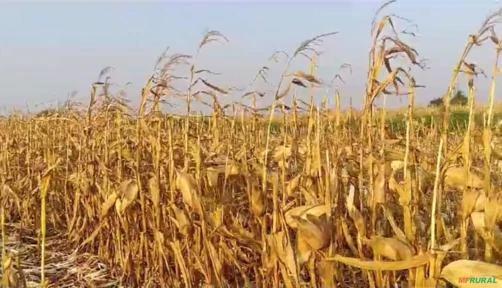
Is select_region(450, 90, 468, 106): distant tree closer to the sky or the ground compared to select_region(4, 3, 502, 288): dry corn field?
closer to the sky

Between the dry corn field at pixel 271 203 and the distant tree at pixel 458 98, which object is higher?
the distant tree at pixel 458 98

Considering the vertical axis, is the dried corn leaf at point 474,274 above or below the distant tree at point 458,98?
below

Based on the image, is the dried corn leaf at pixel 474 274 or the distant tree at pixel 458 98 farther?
the distant tree at pixel 458 98

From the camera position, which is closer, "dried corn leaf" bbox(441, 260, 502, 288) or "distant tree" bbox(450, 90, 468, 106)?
"dried corn leaf" bbox(441, 260, 502, 288)

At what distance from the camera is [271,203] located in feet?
6.64

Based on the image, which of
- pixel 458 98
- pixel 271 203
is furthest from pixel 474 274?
pixel 458 98

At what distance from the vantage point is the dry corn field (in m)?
1.38

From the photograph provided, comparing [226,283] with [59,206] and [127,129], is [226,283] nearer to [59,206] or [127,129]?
[127,129]

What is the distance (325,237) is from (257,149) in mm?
1140

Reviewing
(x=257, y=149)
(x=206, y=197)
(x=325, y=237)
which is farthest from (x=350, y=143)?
(x=325, y=237)

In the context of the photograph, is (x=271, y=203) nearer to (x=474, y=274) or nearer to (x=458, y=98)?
(x=474, y=274)

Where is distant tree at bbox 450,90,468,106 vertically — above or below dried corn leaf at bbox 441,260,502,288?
above

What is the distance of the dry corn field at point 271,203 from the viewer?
1385 mm

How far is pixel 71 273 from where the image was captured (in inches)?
99.4
